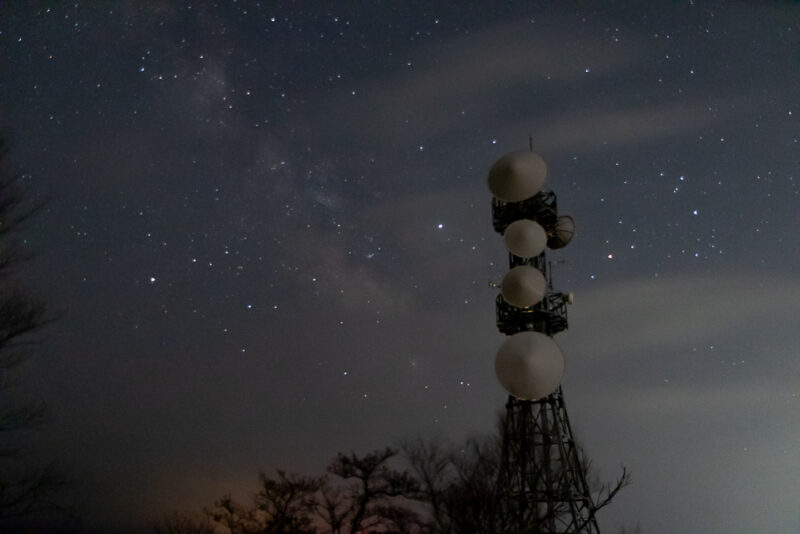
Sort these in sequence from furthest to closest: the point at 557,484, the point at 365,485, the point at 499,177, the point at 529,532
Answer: the point at 365,485 < the point at 557,484 < the point at 499,177 < the point at 529,532

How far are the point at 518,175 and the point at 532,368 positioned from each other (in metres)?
4.36

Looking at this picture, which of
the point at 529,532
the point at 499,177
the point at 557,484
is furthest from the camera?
the point at 557,484

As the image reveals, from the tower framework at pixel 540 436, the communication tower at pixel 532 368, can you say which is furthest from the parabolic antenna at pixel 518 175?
the tower framework at pixel 540 436

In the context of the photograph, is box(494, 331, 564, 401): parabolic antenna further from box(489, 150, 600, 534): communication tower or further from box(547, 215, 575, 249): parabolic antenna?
box(547, 215, 575, 249): parabolic antenna

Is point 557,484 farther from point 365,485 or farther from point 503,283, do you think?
point 365,485

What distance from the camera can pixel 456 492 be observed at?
15203mm

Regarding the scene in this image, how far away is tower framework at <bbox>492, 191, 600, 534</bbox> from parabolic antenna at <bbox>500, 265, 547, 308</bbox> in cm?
218

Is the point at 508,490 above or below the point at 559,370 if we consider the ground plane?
below

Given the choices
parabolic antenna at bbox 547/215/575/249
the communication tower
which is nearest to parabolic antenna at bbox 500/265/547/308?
the communication tower

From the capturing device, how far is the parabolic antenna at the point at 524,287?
49.1 ft

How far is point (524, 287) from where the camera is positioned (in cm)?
1495

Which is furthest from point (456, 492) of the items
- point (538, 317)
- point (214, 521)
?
point (214, 521)

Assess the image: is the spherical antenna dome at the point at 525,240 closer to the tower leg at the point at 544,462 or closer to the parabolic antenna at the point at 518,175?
the parabolic antenna at the point at 518,175

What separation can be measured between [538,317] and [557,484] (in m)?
4.34
